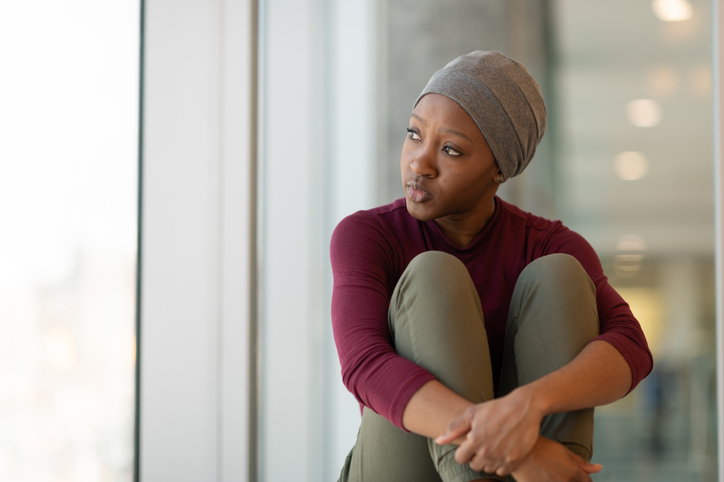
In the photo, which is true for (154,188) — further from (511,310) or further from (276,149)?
(511,310)

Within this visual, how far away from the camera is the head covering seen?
40.9 inches

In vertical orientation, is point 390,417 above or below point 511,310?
below

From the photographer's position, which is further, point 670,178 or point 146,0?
point 670,178

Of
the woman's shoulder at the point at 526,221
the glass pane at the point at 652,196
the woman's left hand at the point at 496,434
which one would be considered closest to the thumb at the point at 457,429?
the woman's left hand at the point at 496,434

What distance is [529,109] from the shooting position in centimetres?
109

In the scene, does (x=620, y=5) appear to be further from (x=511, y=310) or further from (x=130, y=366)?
(x=130, y=366)

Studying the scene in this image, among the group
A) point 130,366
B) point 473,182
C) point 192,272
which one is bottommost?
point 130,366

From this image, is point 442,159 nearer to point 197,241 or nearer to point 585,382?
point 585,382

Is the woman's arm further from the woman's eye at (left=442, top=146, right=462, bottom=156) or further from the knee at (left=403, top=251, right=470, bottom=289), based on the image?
the woman's eye at (left=442, top=146, right=462, bottom=156)

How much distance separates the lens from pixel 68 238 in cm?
131

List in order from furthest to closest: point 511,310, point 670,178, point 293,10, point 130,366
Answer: point 293,10
point 670,178
point 130,366
point 511,310

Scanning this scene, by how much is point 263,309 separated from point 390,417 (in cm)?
98

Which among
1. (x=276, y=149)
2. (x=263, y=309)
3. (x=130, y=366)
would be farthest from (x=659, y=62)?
(x=130, y=366)

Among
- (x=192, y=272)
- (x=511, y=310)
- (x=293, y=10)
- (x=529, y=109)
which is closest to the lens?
(x=511, y=310)
